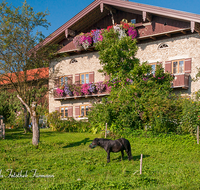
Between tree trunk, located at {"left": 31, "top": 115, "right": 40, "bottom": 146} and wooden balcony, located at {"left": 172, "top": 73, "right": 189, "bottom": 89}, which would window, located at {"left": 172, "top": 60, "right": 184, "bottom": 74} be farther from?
tree trunk, located at {"left": 31, "top": 115, "right": 40, "bottom": 146}

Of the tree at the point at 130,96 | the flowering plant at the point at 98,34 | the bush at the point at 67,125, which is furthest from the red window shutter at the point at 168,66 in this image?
the bush at the point at 67,125

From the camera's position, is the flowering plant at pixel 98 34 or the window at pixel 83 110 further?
the window at pixel 83 110

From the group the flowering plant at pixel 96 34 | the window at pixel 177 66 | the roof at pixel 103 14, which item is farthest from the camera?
the flowering plant at pixel 96 34

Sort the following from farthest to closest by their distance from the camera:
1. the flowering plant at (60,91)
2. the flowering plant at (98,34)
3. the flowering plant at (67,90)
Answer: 1. the flowering plant at (60,91)
2. the flowering plant at (67,90)
3. the flowering plant at (98,34)

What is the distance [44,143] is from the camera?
13.3 metres

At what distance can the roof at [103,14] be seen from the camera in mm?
18000

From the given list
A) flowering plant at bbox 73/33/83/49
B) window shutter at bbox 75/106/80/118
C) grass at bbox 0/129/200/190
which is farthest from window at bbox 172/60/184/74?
window shutter at bbox 75/106/80/118

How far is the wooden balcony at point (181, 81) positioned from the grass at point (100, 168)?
6.05 m

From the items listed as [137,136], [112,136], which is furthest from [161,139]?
[112,136]

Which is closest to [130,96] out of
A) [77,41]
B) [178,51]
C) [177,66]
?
[177,66]

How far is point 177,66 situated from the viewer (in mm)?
19656

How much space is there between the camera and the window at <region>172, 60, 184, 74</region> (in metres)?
19.5

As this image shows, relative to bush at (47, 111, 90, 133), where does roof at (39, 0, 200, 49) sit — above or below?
above

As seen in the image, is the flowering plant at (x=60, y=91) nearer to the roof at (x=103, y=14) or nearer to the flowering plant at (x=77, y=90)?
the flowering plant at (x=77, y=90)
